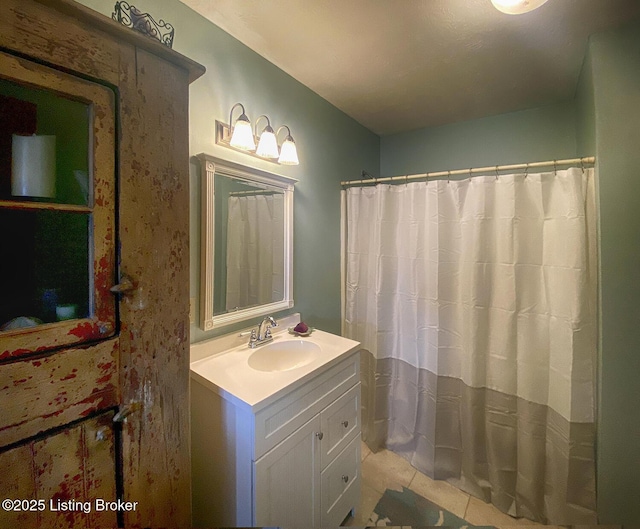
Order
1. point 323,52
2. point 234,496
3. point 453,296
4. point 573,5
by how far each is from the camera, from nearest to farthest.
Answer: point 234,496, point 573,5, point 323,52, point 453,296

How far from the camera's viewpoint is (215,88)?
1211mm

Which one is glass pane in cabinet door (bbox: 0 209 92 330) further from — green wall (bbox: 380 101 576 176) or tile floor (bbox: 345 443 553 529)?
green wall (bbox: 380 101 576 176)

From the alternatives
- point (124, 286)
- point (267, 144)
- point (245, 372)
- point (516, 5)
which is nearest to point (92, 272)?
point (124, 286)

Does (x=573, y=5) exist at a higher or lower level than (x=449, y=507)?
higher

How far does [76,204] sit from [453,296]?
1702 millimetres

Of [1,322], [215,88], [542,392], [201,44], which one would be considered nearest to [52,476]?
[1,322]

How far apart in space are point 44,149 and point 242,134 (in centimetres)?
80

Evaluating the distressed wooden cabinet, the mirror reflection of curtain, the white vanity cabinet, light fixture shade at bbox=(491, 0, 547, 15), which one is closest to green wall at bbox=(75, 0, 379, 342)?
the mirror reflection of curtain

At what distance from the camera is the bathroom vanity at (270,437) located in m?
0.89

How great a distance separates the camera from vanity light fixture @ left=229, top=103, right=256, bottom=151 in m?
1.23

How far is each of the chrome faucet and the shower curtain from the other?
2.49 feet

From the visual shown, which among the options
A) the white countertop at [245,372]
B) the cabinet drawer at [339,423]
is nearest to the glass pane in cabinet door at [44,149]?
the white countertop at [245,372]

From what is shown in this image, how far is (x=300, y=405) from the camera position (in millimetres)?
1027

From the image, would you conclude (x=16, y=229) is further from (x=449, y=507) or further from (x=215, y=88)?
(x=449, y=507)
